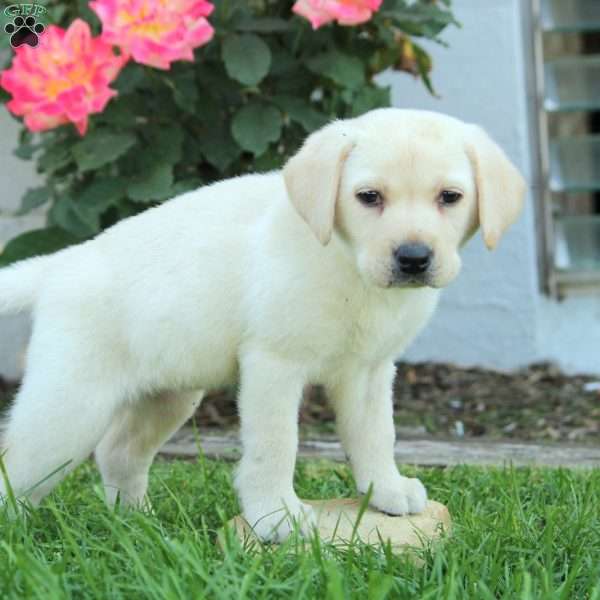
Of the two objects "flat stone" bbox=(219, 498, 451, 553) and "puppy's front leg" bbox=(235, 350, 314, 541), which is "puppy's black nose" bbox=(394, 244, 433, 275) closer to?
"puppy's front leg" bbox=(235, 350, 314, 541)

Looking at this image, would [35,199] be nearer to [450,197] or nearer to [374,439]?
[374,439]

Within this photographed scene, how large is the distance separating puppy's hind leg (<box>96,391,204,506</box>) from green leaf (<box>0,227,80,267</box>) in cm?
153

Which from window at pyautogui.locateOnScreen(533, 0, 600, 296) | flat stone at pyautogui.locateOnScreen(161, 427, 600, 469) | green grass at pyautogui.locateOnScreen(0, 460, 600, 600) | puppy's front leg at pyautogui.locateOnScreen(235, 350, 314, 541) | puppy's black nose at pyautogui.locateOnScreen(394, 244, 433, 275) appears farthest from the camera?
window at pyautogui.locateOnScreen(533, 0, 600, 296)

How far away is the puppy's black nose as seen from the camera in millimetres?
2725

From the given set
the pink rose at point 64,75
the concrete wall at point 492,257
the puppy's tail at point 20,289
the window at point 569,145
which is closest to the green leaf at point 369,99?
the pink rose at point 64,75

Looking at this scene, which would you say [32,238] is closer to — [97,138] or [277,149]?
[97,138]

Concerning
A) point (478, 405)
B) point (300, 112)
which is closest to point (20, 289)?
point (300, 112)

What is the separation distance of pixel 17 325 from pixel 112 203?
1842 mm

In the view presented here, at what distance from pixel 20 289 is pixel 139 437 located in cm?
55

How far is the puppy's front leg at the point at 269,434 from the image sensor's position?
2.99 m

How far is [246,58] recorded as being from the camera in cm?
466

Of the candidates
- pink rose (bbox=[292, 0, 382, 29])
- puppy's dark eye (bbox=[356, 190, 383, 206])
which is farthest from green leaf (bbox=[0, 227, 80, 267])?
puppy's dark eye (bbox=[356, 190, 383, 206])

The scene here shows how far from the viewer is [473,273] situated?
6.26 metres

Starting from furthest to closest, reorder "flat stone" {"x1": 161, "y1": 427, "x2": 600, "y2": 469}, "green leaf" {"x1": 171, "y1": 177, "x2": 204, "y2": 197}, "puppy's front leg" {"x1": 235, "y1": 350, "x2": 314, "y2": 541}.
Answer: "green leaf" {"x1": 171, "y1": 177, "x2": 204, "y2": 197}
"flat stone" {"x1": 161, "y1": 427, "x2": 600, "y2": 469}
"puppy's front leg" {"x1": 235, "y1": 350, "x2": 314, "y2": 541}
